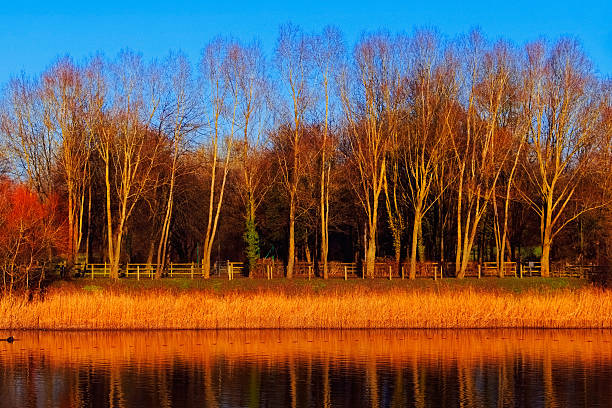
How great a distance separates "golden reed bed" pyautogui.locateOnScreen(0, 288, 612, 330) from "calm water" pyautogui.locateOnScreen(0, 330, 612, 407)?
4.00 feet

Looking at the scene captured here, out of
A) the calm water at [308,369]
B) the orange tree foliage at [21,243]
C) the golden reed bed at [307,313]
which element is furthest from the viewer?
the orange tree foliage at [21,243]

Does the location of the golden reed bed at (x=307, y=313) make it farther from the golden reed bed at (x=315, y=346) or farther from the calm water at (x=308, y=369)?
the calm water at (x=308, y=369)

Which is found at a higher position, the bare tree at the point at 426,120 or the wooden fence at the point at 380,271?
the bare tree at the point at 426,120

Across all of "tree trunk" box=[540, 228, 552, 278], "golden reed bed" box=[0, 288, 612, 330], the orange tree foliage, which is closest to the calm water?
"golden reed bed" box=[0, 288, 612, 330]

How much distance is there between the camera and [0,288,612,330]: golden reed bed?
139 ft

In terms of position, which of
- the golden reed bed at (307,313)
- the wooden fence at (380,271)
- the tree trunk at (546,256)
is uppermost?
the tree trunk at (546,256)

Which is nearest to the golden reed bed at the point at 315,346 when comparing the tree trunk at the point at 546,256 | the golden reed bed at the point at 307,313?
the golden reed bed at the point at 307,313

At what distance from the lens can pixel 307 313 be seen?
42844 millimetres

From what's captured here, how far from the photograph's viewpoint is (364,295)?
1832 inches

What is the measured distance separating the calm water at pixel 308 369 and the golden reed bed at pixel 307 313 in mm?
1220

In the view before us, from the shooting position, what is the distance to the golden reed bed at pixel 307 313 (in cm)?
4244

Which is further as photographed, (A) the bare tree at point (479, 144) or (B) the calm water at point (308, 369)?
(A) the bare tree at point (479, 144)

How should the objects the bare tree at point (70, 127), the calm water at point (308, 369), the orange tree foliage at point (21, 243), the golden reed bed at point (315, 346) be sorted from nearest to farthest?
the calm water at point (308, 369), the golden reed bed at point (315, 346), the orange tree foliage at point (21, 243), the bare tree at point (70, 127)

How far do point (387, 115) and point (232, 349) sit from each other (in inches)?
1025
